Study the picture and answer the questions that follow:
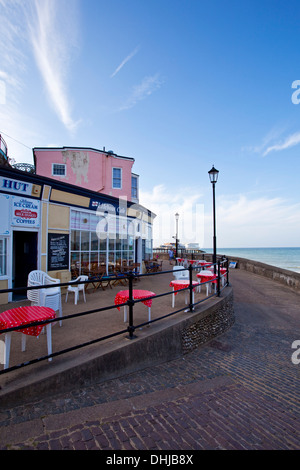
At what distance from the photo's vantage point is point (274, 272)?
1554 centimetres

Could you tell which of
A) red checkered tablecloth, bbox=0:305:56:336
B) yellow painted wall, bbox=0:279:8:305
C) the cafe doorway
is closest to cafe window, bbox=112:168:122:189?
the cafe doorway

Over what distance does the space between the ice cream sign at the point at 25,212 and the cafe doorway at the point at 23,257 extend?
1.96 ft

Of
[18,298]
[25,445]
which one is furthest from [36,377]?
[18,298]

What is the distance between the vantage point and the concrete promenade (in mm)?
2174

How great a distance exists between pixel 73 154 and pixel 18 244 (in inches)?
343

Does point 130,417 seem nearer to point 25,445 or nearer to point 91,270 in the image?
point 25,445

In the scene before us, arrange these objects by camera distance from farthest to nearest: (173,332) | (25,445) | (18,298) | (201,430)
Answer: (18,298)
(173,332)
(201,430)
(25,445)

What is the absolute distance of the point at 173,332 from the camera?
4.25 metres

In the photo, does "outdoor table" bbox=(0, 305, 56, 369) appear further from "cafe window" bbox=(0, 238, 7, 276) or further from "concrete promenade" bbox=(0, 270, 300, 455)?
"cafe window" bbox=(0, 238, 7, 276)

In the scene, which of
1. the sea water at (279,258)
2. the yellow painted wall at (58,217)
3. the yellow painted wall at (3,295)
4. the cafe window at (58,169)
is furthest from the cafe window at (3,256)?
the sea water at (279,258)

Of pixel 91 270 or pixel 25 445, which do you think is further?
pixel 91 270

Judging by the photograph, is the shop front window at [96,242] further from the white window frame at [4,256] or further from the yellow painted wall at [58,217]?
the white window frame at [4,256]

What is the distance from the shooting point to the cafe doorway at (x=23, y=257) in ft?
24.7

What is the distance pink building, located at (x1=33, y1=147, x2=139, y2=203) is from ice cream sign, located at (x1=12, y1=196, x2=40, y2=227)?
26.8 feet
